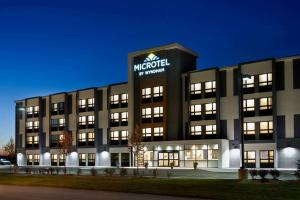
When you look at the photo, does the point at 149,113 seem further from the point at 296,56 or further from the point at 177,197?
the point at 177,197

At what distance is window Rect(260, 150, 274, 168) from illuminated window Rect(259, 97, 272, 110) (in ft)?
18.5

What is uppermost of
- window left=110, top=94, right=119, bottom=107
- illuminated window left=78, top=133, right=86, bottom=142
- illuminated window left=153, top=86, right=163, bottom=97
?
illuminated window left=153, top=86, right=163, bottom=97

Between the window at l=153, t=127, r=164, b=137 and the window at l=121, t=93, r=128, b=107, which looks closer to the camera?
the window at l=153, t=127, r=164, b=137

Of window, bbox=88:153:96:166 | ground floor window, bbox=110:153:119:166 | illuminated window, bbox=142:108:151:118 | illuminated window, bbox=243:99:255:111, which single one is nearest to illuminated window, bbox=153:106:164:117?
illuminated window, bbox=142:108:151:118

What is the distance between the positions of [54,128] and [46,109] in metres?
4.48

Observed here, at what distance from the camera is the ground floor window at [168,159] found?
6575 centimetres

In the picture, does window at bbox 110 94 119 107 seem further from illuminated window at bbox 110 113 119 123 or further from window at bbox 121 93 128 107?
illuminated window at bbox 110 113 119 123

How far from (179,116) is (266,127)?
13843mm

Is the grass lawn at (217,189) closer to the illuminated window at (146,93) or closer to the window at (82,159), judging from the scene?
the illuminated window at (146,93)

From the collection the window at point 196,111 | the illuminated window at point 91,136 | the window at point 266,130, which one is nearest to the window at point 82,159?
the illuminated window at point 91,136

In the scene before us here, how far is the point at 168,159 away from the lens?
66.7m

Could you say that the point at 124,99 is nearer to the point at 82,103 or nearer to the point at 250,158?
the point at 82,103

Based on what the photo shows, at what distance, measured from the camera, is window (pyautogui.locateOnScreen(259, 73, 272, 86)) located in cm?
5981

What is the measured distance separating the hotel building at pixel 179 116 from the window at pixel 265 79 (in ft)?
0.43
